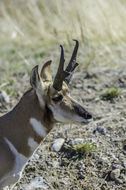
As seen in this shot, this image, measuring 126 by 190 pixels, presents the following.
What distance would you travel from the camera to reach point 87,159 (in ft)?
20.4

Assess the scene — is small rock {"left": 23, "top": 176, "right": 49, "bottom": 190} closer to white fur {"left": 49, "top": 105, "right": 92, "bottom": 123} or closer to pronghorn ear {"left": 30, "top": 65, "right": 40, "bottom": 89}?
white fur {"left": 49, "top": 105, "right": 92, "bottom": 123}

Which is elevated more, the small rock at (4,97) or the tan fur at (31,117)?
the tan fur at (31,117)

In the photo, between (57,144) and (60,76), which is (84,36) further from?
(60,76)

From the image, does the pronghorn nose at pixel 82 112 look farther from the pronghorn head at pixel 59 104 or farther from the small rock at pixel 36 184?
the small rock at pixel 36 184

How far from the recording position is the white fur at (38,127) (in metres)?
5.27

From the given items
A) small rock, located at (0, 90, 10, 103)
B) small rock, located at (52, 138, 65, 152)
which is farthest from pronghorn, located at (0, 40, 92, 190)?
small rock, located at (0, 90, 10, 103)

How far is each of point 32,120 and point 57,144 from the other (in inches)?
54.3

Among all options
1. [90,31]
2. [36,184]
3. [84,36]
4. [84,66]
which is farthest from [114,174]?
[90,31]

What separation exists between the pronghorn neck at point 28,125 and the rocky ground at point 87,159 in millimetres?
721

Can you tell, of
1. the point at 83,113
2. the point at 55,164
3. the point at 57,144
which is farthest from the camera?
the point at 57,144

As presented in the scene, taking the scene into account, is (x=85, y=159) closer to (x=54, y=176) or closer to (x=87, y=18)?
(x=54, y=176)

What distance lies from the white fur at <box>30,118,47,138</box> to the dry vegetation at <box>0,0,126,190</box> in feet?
2.45

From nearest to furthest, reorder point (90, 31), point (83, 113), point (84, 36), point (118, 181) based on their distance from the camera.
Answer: point (83, 113), point (118, 181), point (84, 36), point (90, 31)

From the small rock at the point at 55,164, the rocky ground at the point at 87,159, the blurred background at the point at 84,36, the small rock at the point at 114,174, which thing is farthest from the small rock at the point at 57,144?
the blurred background at the point at 84,36
